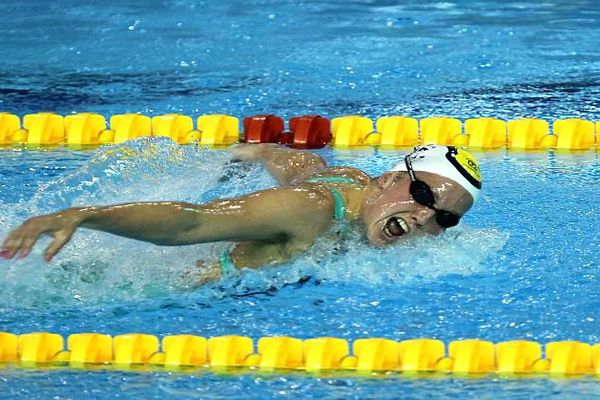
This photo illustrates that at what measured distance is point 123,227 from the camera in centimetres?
331

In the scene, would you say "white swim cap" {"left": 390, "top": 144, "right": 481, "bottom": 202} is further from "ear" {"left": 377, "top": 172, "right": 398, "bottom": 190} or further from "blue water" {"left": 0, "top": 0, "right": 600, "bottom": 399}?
"blue water" {"left": 0, "top": 0, "right": 600, "bottom": 399}

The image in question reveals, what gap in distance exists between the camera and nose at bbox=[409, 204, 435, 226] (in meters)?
3.77

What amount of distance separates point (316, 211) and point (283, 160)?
0.71 metres

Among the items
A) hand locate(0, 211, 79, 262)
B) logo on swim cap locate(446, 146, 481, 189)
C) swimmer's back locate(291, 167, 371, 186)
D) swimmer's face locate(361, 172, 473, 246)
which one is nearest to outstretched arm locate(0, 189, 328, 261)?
hand locate(0, 211, 79, 262)

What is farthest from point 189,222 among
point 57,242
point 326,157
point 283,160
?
point 326,157

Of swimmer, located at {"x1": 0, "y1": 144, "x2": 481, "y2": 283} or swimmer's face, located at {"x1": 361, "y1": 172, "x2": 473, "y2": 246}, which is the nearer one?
swimmer, located at {"x1": 0, "y1": 144, "x2": 481, "y2": 283}

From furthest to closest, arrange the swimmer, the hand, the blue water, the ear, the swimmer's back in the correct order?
the swimmer's back → the ear → the blue water → the swimmer → the hand

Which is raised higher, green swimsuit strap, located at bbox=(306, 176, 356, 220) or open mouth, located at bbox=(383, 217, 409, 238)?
green swimsuit strap, located at bbox=(306, 176, 356, 220)

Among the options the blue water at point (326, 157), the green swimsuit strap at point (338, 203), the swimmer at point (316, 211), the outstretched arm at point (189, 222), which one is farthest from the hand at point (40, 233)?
the green swimsuit strap at point (338, 203)

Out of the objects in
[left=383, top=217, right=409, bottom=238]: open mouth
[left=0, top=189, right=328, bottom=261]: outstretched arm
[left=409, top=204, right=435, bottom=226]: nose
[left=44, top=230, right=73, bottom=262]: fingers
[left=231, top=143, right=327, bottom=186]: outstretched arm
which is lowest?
[left=44, top=230, right=73, bottom=262]: fingers

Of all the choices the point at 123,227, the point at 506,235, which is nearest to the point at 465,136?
the point at 506,235

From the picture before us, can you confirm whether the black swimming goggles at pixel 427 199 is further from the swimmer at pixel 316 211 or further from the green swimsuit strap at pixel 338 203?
the green swimsuit strap at pixel 338 203

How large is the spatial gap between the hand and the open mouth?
3.51 ft

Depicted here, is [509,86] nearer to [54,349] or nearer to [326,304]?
[326,304]
